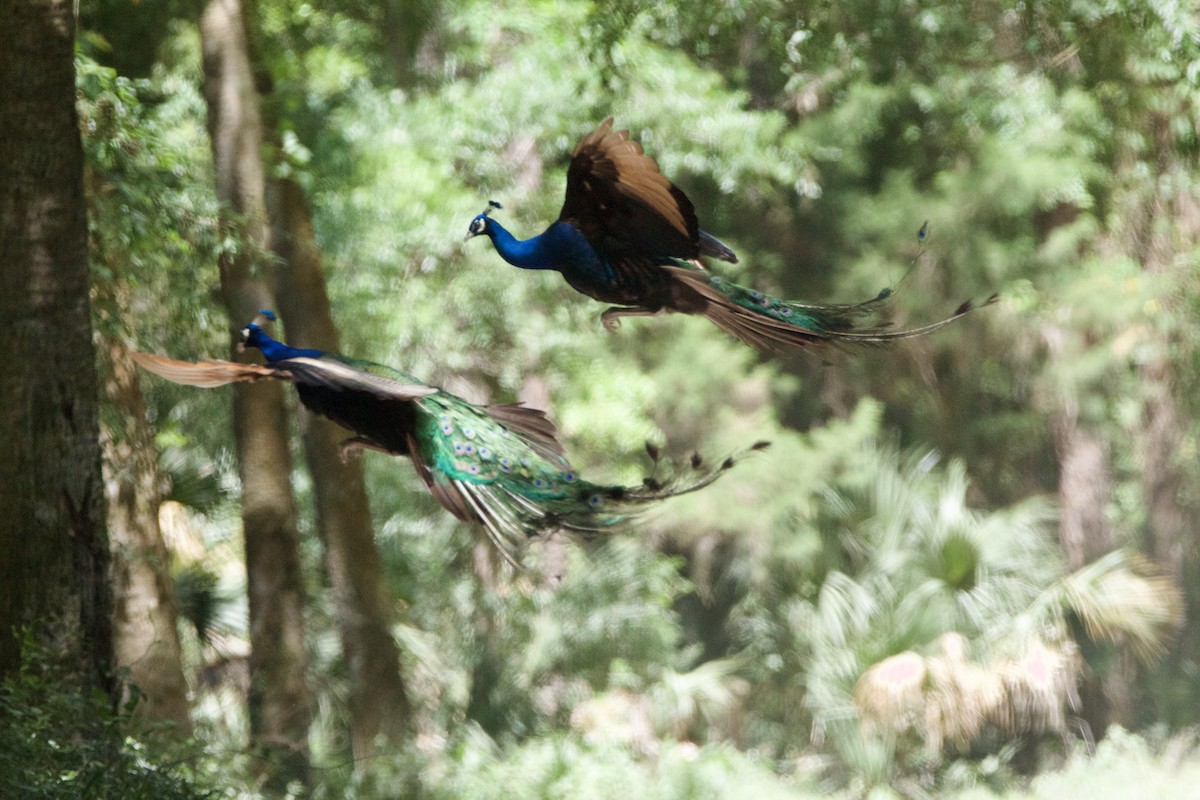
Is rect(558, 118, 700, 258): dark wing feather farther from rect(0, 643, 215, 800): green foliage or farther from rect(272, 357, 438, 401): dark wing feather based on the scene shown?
rect(0, 643, 215, 800): green foliage

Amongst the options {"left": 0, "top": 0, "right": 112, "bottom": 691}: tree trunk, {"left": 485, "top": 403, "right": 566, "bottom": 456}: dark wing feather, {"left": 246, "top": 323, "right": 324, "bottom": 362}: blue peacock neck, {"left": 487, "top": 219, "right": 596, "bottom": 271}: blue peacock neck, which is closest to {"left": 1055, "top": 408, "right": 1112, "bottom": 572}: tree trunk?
{"left": 0, "top": 0, "right": 112, "bottom": 691}: tree trunk

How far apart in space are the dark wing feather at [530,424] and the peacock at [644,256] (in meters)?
0.49

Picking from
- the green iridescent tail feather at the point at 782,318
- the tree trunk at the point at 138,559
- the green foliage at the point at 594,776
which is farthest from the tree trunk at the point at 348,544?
the green iridescent tail feather at the point at 782,318

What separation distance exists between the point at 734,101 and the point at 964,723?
6441 millimetres

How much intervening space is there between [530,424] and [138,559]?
4302 mm

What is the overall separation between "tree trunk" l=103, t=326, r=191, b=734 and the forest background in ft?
0.08

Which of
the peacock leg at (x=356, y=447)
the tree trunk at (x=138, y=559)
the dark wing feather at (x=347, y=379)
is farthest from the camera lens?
the tree trunk at (x=138, y=559)

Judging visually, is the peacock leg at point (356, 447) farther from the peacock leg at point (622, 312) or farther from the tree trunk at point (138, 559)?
the tree trunk at point (138, 559)

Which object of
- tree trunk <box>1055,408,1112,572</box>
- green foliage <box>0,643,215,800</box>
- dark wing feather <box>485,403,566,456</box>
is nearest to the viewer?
dark wing feather <box>485,403,566,456</box>

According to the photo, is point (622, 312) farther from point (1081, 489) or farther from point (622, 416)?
point (1081, 489)

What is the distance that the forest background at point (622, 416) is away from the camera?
7715mm

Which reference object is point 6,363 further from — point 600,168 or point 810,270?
point 810,270

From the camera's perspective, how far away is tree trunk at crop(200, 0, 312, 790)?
9258mm

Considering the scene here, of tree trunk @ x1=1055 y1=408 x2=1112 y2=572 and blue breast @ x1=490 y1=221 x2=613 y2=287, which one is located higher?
blue breast @ x1=490 y1=221 x2=613 y2=287
